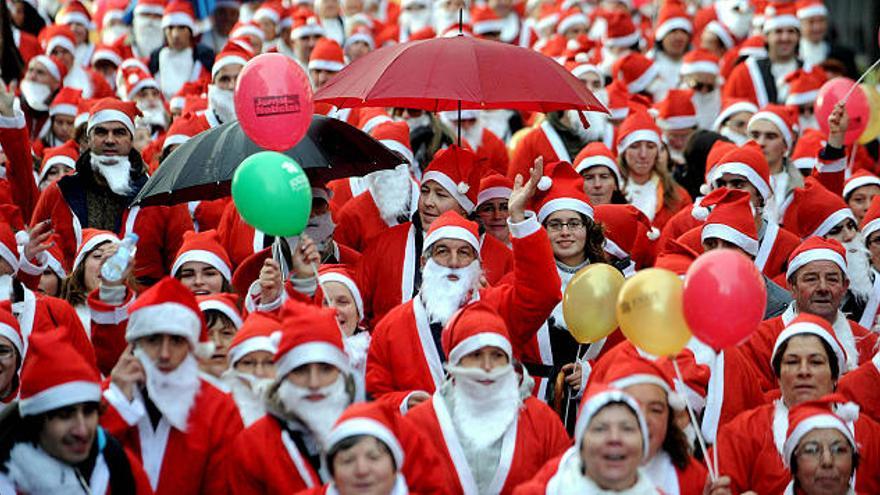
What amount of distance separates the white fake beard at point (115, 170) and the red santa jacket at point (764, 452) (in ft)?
12.8

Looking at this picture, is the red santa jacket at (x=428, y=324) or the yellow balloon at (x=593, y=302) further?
the red santa jacket at (x=428, y=324)

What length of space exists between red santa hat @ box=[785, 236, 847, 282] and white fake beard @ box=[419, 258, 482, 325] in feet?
5.67

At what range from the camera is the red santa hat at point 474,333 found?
267 inches

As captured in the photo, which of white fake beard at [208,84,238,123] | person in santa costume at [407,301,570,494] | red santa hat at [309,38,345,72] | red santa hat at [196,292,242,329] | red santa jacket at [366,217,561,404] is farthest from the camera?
red santa hat at [309,38,345,72]

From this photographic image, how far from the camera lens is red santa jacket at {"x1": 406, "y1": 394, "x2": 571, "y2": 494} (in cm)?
670

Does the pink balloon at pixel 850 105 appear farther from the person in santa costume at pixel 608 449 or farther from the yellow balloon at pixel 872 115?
the person in santa costume at pixel 608 449

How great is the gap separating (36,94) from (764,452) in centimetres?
777

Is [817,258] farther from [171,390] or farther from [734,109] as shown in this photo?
[734,109]

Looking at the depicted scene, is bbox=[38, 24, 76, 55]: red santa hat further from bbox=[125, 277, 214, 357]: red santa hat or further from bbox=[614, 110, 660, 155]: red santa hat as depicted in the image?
bbox=[125, 277, 214, 357]: red santa hat

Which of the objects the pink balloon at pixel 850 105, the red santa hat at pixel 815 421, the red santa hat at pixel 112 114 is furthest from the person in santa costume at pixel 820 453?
the red santa hat at pixel 112 114

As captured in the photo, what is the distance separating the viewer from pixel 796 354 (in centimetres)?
729

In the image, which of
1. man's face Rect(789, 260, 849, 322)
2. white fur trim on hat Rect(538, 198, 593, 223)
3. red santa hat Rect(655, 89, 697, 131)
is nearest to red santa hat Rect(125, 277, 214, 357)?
white fur trim on hat Rect(538, 198, 593, 223)

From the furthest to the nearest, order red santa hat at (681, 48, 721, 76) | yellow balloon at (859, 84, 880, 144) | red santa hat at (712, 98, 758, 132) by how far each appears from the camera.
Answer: red santa hat at (681, 48, 721, 76) < red santa hat at (712, 98, 758, 132) < yellow balloon at (859, 84, 880, 144)

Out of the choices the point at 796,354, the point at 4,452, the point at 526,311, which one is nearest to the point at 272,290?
the point at 526,311
